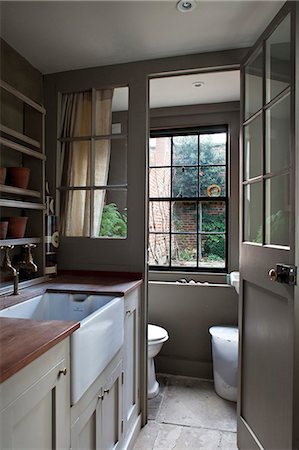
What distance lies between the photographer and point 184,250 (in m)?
2.90

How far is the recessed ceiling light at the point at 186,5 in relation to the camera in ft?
4.70

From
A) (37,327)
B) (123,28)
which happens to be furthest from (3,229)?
(123,28)

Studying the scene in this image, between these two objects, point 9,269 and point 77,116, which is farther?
point 77,116

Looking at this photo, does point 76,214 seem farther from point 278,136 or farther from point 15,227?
point 278,136

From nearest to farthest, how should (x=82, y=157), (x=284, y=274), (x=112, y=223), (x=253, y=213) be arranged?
(x=284, y=274)
(x=253, y=213)
(x=82, y=157)
(x=112, y=223)

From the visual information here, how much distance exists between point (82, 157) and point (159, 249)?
48.5 inches

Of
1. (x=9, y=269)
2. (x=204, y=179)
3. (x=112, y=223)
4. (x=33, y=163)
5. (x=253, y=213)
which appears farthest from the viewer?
(x=204, y=179)

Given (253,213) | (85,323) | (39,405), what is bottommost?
(39,405)

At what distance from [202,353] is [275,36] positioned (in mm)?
2351

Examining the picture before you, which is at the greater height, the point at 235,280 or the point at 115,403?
the point at 235,280

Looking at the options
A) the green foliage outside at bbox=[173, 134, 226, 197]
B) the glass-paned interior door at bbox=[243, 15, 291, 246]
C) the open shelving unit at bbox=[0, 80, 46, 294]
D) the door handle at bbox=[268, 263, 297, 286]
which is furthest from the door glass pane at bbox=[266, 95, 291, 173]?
the open shelving unit at bbox=[0, 80, 46, 294]

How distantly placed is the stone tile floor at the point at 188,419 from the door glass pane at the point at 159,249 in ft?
3.46

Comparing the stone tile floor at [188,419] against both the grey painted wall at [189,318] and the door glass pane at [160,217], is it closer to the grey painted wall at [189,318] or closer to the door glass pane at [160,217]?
the grey painted wall at [189,318]

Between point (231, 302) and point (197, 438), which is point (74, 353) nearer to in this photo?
point (197, 438)
